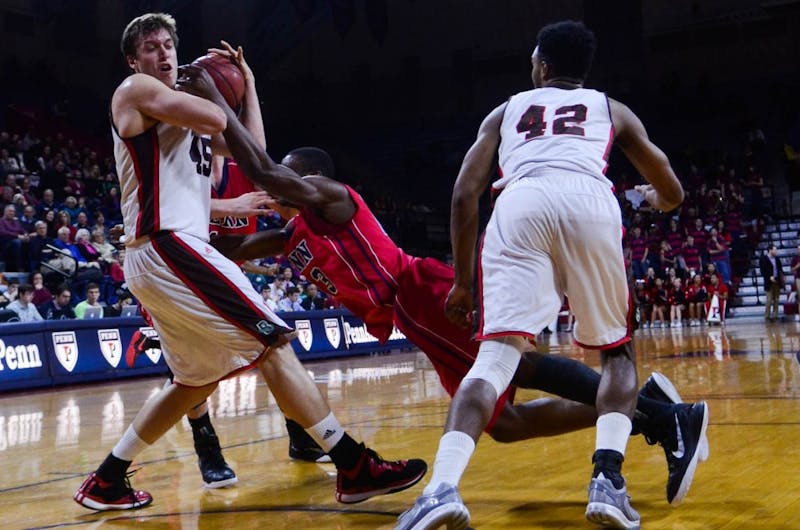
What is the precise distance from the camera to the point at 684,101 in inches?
1036

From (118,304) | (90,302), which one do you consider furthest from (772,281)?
(90,302)

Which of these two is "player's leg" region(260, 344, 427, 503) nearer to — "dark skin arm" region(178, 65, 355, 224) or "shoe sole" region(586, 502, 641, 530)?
"dark skin arm" region(178, 65, 355, 224)

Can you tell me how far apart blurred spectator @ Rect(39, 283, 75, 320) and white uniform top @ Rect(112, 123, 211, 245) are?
29.4 ft

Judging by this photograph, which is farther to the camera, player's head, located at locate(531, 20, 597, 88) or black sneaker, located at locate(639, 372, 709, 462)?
black sneaker, located at locate(639, 372, 709, 462)

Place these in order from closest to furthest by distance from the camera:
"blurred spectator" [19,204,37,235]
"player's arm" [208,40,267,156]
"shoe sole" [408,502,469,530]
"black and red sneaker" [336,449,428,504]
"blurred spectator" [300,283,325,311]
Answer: "shoe sole" [408,502,469,530] < "black and red sneaker" [336,449,428,504] < "player's arm" [208,40,267,156] < "blurred spectator" [19,204,37,235] < "blurred spectator" [300,283,325,311]

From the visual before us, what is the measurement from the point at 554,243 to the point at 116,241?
256cm

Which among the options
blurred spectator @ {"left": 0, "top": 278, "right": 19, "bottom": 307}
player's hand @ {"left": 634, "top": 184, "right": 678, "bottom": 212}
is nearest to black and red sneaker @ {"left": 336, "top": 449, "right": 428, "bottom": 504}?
player's hand @ {"left": 634, "top": 184, "right": 678, "bottom": 212}

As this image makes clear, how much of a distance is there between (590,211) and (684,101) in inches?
977

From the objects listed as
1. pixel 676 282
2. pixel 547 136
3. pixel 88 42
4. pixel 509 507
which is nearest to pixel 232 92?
pixel 547 136

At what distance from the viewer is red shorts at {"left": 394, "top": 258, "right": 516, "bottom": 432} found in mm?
3682

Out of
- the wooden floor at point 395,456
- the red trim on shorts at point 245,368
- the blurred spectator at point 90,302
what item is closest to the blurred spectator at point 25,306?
the blurred spectator at point 90,302

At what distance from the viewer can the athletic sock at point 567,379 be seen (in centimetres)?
360

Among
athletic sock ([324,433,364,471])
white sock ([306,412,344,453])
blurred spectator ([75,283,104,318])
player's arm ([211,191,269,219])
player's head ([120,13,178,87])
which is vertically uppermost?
player's head ([120,13,178,87])

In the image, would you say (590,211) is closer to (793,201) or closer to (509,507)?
(509,507)
